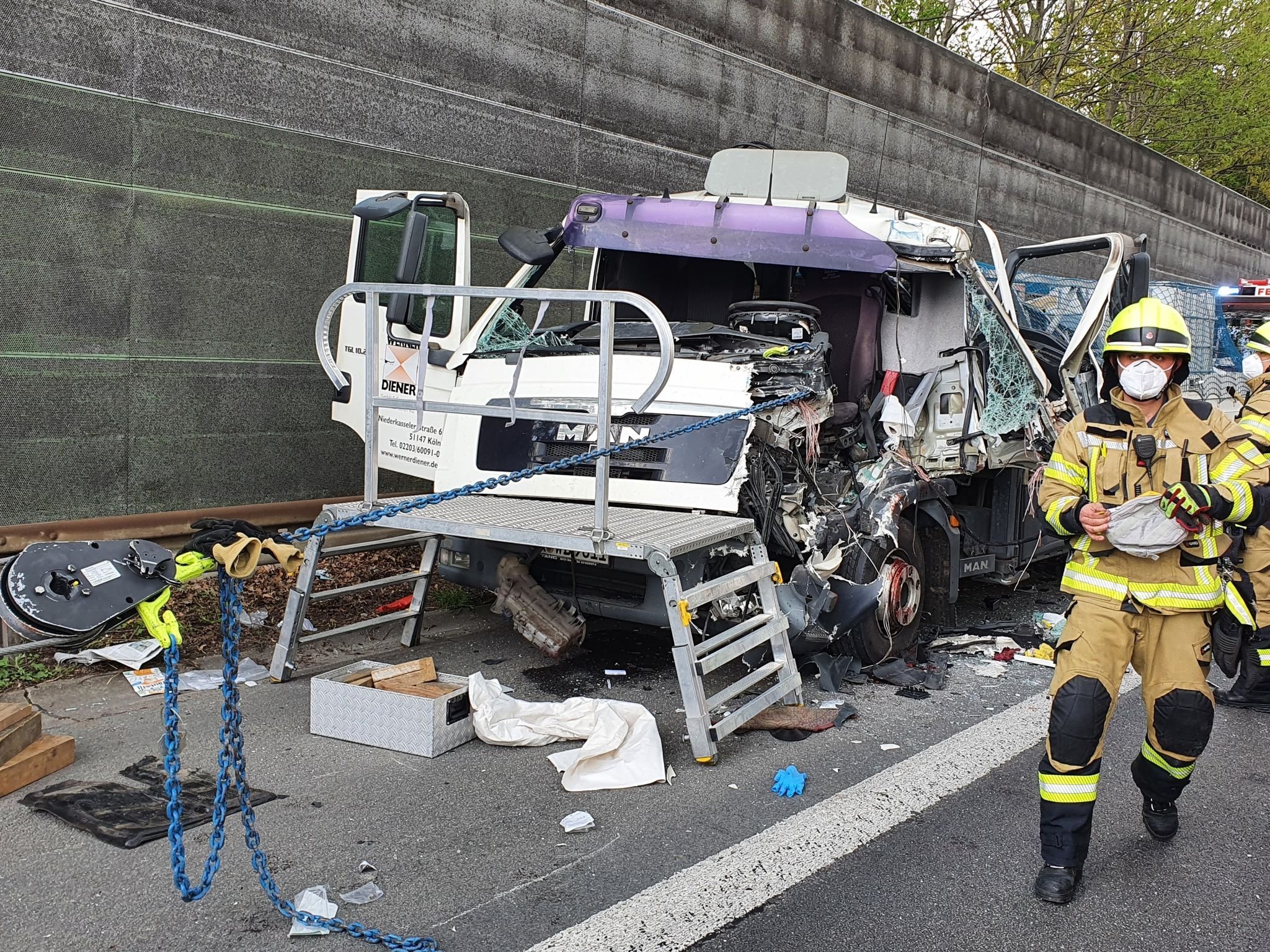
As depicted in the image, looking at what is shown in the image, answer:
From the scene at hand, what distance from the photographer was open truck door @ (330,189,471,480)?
5.77 meters

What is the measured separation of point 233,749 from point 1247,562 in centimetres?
474

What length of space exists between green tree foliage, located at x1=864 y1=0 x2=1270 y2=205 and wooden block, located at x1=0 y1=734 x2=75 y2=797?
19044 mm

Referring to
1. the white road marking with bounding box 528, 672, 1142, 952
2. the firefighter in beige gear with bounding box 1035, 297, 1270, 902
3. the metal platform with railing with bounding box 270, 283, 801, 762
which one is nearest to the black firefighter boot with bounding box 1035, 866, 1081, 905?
the firefighter in beige gear with bounding box 1035, 297, 1270, 902

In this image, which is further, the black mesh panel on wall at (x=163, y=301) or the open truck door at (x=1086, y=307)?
the open truck door at (x=1086, y=307)

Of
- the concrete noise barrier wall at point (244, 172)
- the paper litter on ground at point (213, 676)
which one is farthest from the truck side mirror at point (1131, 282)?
the paper litter on ground at point (213, 676)

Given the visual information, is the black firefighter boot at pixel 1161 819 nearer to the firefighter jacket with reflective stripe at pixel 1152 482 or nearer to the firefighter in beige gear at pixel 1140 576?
the firefighter in beige gear at pixel 1140 576

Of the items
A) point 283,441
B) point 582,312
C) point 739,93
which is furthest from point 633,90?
point 283,441

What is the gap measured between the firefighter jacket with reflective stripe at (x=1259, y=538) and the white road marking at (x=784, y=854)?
4.73 feet

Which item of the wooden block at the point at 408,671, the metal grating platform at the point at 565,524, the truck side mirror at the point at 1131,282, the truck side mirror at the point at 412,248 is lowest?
the wooden block at the point at 408,671

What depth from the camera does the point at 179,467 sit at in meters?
6.61

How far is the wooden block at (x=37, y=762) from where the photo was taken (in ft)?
12.0

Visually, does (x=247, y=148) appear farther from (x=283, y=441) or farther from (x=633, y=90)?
(x=633, y=90)

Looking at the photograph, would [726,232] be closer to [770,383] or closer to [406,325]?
[770,383]

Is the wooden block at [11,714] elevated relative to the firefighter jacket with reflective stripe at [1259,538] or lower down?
lower down
